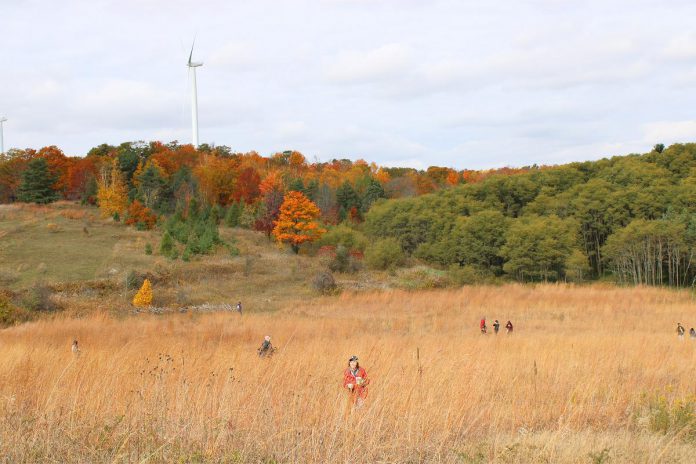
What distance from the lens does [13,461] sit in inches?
168

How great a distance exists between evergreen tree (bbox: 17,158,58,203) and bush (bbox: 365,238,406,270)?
3616cm

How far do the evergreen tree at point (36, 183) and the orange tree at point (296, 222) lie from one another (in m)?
27.4

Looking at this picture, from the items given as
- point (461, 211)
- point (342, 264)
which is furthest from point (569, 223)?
point (342, 264)

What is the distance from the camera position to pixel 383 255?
47875 millimetres

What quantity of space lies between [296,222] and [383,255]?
28.7 ft

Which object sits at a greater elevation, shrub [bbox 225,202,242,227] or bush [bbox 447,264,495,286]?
shrub [bbox 225,202,242,227]

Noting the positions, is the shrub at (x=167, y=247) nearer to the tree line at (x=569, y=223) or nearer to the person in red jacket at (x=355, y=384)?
the tree line at (x=569, y=223)

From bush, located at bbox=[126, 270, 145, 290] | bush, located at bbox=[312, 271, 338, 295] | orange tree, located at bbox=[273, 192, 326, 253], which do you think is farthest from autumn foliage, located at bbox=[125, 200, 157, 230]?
bush, located at bbox=[312, 271, 338, 295]

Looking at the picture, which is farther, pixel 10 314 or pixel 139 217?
pixel 139 217

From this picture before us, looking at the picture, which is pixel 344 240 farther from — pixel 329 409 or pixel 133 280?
pixel 329 409

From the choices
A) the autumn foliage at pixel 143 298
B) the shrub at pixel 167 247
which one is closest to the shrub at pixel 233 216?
the shrub at pixel 167 247

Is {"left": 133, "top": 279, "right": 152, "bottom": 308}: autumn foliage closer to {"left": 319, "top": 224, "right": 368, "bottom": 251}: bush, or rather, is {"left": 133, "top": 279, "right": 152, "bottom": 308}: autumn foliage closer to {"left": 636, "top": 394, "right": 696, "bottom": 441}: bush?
{"left": 319, "top": 224, "right": 368, "bottom": 251}: bush

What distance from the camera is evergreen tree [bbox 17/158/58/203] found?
60031mm

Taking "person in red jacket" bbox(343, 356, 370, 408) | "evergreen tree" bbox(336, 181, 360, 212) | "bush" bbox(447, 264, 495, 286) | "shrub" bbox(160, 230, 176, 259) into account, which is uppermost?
"evergreen tree" bbox(336, 181, 360, 212)
